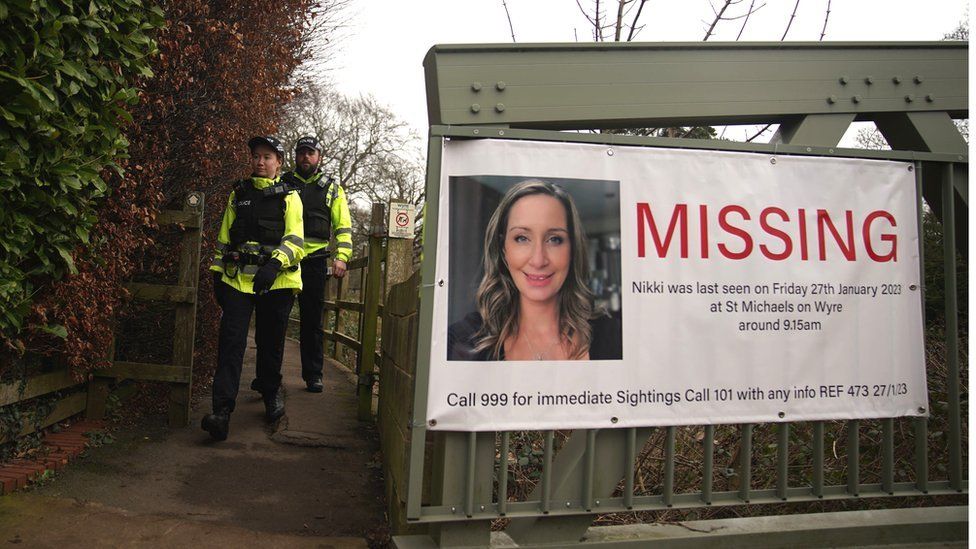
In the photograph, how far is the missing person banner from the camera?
2787 mm

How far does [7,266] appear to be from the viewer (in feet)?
10.4

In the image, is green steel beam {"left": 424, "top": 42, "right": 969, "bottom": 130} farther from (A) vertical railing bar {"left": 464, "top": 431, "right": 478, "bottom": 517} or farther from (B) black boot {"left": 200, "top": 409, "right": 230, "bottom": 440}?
(B) black boot {"left": 200, "top": 409, "right": 230, "bottom": 440}

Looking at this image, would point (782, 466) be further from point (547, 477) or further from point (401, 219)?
point (401, 219)

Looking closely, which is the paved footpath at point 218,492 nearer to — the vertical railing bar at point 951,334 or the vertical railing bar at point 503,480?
the vertical railing bar at point 503,480

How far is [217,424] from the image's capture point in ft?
15.0

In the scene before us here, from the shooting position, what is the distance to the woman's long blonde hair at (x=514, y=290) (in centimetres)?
Answer: 279

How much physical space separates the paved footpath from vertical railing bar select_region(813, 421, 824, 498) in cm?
193

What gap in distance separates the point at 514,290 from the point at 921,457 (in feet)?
6.21

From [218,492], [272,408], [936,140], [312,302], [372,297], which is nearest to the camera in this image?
[936,140]

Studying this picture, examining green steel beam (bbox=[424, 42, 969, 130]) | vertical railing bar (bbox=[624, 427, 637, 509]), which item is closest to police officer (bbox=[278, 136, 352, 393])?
green steel beam (bbox=[424, 42, 969, 130])

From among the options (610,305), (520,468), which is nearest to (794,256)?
(610,305)

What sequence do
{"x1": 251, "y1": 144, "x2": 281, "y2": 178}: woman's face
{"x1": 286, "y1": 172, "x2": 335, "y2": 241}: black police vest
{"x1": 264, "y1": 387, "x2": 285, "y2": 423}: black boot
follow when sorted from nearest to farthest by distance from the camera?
1. {"x1": 251, "y1": 144, "x2": 281, "y2": 178}: woman's face
2. {"x1": 264, "y1": 387, "x2": 285, "y2": 423}: black boot
3. {"x1": 286, "y1": 172, "x2": 335, "y2": 241}: black police vest

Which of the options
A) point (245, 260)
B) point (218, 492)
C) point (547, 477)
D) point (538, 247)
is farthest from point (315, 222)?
point (547, 477)

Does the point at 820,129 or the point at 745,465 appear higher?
the point at 820,129
